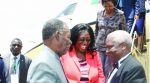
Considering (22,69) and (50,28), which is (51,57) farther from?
(22,69)

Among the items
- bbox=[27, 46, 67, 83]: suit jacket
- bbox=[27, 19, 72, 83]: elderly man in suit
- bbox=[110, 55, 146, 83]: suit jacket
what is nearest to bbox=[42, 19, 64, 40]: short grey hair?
bbox=[27, 19, 72, 83]: elderly man in suit

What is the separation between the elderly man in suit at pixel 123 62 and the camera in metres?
5.25

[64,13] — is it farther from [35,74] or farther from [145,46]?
[35,74]

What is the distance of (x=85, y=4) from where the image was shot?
12602 millimetres

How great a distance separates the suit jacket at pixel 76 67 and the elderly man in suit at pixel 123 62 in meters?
0.69

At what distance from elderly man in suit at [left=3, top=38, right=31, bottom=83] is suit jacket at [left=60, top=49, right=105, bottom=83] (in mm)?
2934

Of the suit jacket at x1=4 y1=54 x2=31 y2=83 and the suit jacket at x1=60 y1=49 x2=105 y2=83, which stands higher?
the suit jacket at x1=60 y1=49 x2=105 y2=83

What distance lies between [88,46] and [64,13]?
6787mm

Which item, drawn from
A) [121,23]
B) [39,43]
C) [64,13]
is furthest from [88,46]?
[64,13]

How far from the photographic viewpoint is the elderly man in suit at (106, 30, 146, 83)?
17.2ft

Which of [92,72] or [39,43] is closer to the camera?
[92,72]

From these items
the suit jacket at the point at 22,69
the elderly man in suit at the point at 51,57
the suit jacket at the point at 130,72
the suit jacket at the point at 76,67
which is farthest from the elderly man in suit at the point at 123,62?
the suit jacket at the point at 22,69

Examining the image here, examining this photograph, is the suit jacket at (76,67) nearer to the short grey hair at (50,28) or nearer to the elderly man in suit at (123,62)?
the elderly man in suit at (123,62)

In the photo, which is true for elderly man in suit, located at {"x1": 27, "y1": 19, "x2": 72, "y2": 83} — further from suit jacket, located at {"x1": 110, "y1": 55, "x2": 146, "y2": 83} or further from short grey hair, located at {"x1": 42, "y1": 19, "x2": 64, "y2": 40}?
suit jacket, located at {"x1": 110, "y1": 55, "x2": 146, "y2": 83}
